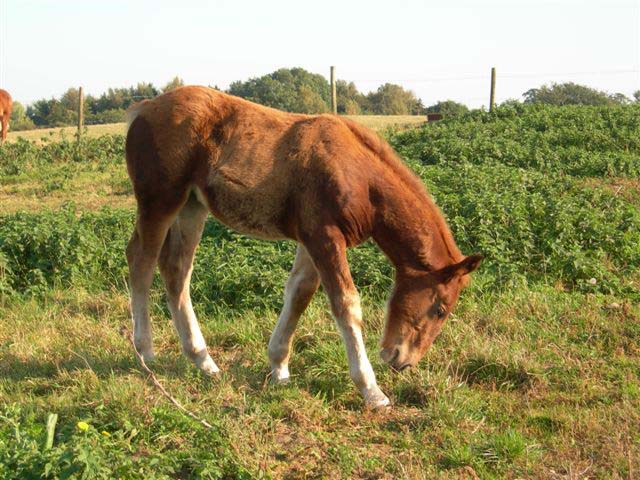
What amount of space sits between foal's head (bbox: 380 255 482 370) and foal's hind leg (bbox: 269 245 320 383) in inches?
26.0

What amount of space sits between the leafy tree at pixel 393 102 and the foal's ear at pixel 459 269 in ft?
145

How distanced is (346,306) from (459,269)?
A: 81cm

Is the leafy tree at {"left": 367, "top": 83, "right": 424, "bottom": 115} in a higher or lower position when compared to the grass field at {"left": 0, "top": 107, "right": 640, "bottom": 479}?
higher

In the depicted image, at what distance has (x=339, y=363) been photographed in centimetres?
540

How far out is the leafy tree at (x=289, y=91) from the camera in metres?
38.5

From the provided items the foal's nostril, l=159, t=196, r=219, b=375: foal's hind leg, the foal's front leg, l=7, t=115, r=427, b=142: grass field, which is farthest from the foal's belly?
l=7, t=115, r=427, b=142: grass field

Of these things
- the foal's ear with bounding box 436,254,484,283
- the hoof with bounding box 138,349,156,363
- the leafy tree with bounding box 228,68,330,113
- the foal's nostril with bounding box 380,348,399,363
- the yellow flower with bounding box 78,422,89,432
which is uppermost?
the leafy tree with bounding box 228,68,330,113

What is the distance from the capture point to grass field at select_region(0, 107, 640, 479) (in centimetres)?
412

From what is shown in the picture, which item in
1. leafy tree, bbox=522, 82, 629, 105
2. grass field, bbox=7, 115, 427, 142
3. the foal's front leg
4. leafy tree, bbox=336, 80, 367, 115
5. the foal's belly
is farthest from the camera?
leafy tree, bbox=336, 80, 367, 115

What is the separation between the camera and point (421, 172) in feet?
35.4

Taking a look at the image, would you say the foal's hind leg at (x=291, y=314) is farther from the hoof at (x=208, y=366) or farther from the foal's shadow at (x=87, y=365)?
the foal's shadow at (x=87, y=365)

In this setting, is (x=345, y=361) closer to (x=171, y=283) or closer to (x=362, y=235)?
(x=362, y=235)

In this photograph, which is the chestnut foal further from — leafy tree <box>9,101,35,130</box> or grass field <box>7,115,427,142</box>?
leafy tree <box>9,101,35,130</box>

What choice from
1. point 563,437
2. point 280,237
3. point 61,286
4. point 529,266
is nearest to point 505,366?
point 563,437
